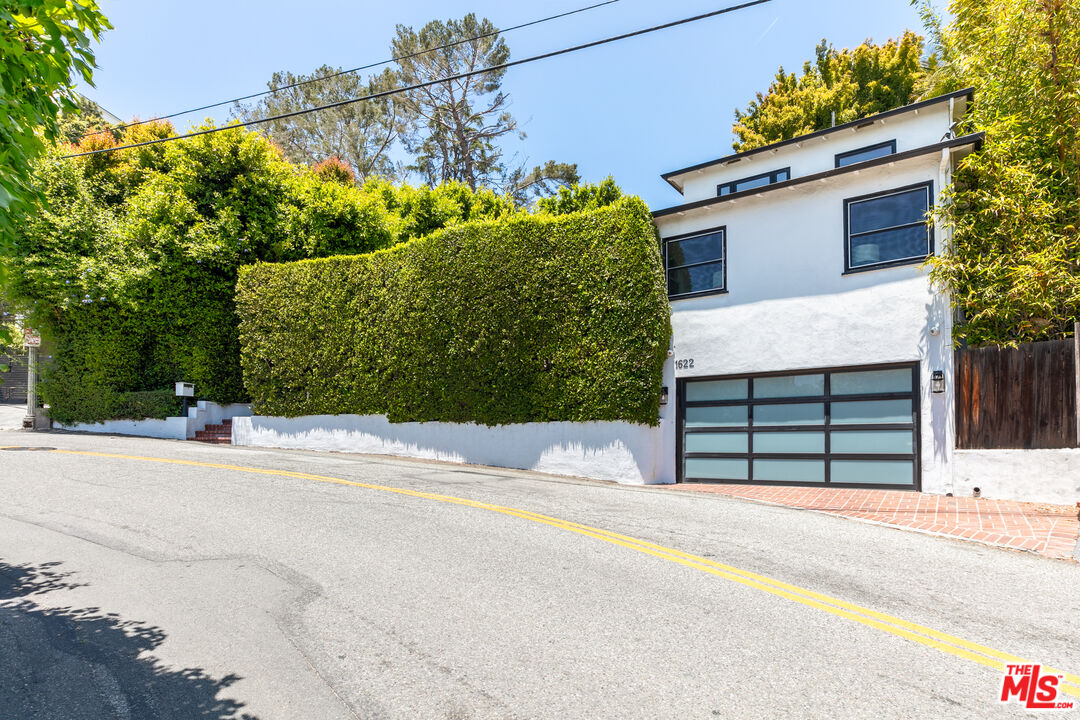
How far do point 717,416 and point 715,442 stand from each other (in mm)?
595

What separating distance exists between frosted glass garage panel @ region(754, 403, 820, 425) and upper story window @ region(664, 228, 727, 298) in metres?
2.89

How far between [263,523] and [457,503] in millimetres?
2728

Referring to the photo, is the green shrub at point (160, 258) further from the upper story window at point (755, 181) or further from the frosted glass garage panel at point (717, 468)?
the frosted glass garage panel at point (717, 468)

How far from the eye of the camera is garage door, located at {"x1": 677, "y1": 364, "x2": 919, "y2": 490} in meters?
12.1

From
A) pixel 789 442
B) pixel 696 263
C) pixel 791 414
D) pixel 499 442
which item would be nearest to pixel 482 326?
pixel 499 442

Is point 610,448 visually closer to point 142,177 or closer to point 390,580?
point 390,580

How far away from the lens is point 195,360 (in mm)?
20406

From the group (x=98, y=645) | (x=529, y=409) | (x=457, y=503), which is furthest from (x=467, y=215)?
(x=98, y=645)

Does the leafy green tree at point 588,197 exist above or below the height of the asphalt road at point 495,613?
above

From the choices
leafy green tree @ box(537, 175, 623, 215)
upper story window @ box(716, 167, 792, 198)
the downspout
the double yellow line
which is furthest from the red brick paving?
leafy green tree @ box(537, 175, 623, 215)

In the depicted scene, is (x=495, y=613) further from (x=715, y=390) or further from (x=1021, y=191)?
(x=1021, y=191)

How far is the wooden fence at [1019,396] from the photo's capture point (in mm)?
10289

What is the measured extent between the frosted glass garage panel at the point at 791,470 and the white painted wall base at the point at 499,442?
6.56ft

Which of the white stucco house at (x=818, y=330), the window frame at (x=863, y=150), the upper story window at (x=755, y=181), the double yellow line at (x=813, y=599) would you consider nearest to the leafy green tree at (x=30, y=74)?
the double yellow line at (x=813, y=599)
